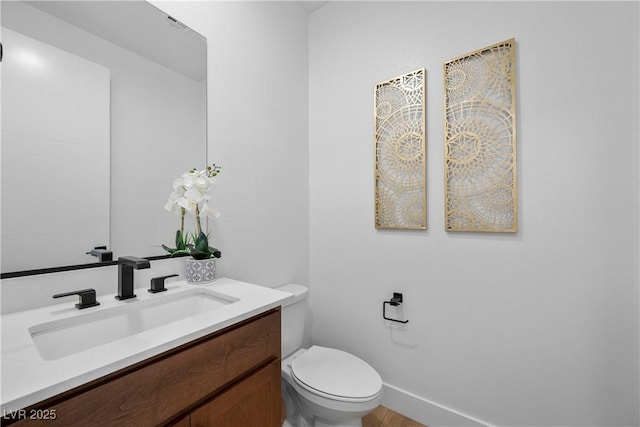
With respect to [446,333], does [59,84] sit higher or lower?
higher

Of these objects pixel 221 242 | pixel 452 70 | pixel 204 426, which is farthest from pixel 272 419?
pixel 452 70

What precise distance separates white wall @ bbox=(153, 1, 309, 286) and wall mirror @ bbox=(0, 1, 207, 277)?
0.46ft

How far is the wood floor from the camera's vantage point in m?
1.58

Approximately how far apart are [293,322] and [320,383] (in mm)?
363

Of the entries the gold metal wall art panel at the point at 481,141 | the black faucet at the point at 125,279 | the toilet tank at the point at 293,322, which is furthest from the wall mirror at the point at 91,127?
the gold metal wall art panel at the point at 481,141

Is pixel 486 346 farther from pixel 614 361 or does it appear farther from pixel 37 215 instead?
pixel 37 215

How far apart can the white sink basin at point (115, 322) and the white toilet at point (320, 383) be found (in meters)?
0.52

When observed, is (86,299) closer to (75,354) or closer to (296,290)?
(75,354)

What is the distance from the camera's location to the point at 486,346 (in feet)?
4.60

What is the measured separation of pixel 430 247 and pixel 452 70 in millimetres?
908

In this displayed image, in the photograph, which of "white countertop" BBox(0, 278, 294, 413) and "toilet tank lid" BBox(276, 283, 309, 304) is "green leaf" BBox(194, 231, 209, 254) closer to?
"white countertop" BBox(0, 278, 294, 413)

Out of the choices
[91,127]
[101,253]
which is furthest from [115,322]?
[91,127]

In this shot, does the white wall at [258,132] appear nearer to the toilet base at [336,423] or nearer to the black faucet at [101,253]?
the black faucet at [101,253]

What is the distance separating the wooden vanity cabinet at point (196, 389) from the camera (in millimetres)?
570
